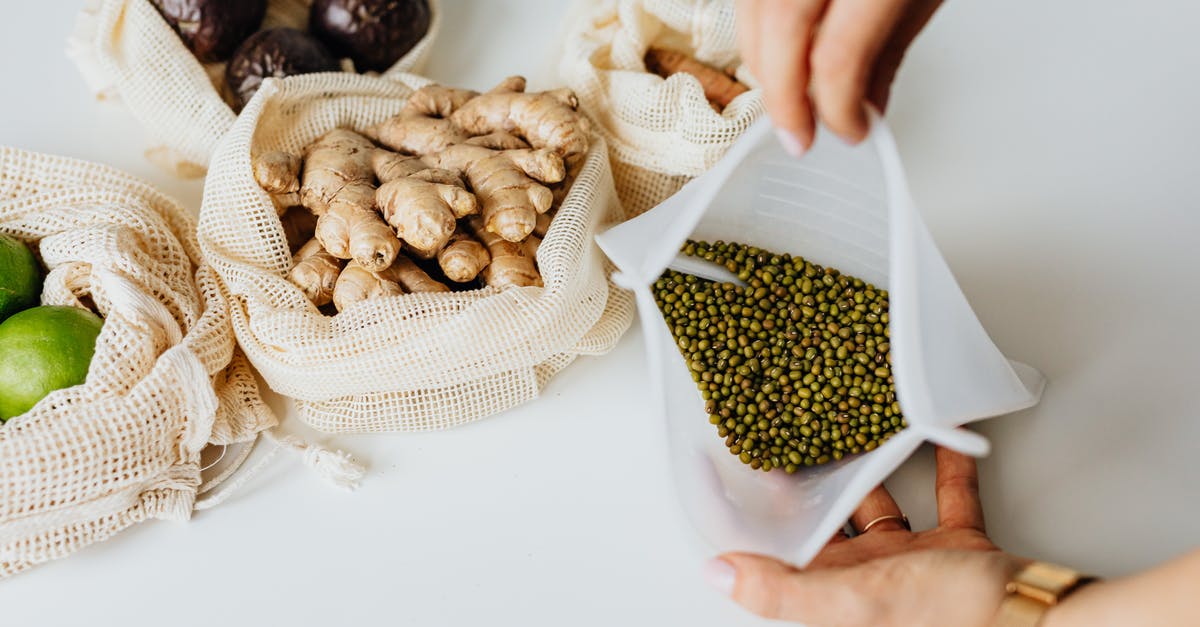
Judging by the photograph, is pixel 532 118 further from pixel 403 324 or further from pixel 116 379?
pixel 116 379

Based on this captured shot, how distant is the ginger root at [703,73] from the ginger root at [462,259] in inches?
14.1

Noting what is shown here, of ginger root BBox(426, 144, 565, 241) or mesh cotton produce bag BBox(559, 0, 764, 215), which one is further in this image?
mesh cotton produce bag BBox(559, 0, 764, 215)

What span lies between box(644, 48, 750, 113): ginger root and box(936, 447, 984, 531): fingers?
19.5 inches

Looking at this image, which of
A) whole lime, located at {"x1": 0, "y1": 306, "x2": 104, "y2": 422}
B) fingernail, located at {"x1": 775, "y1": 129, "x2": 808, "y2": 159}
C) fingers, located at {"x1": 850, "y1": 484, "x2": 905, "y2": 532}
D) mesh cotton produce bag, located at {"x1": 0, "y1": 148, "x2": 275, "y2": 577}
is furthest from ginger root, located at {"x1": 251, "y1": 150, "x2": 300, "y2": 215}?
fingers, located at {"x1": 850, "y1": 484, "x2": 905, "y2": 532}

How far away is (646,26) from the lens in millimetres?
1191

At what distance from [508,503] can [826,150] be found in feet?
1.54

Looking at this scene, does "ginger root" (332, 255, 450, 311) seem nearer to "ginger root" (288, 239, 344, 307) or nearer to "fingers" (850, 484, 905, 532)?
"ginger root" (288, 239, 344, 307)

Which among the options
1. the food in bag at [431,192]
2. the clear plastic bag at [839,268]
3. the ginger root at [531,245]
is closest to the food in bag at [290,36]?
the food in bag at [431,192]

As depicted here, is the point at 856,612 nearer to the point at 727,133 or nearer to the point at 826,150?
the point at 826,150

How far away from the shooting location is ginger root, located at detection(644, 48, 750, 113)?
1147mm

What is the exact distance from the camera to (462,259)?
3.13 feet

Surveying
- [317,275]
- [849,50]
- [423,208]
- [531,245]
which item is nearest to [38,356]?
[317,275]

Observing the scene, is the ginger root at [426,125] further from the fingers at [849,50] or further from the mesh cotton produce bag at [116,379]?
the fingers at [849,50]

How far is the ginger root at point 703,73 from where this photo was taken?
3.76ft
